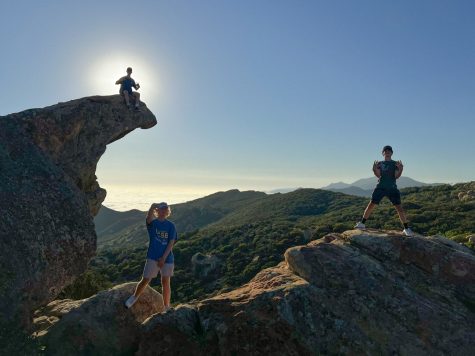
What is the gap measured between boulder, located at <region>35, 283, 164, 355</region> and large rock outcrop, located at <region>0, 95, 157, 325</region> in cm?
82

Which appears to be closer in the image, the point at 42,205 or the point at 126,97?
the point at 42,205

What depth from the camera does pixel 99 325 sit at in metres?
10.6

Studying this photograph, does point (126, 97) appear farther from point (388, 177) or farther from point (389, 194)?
point (389, 194)

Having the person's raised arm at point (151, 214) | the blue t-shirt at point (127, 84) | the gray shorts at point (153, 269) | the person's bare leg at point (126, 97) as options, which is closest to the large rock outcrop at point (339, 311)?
the gray shorts at point (153, 269)

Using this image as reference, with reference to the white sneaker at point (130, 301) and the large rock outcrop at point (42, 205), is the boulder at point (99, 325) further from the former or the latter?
the large rock outcrop at point (42, 205)

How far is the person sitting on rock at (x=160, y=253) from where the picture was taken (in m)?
11.2

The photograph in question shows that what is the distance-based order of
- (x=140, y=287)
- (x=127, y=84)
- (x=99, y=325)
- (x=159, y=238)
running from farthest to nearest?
(x=127, y=84), (x=140, y=287), (x=159, y=238), (x=99, y=325)

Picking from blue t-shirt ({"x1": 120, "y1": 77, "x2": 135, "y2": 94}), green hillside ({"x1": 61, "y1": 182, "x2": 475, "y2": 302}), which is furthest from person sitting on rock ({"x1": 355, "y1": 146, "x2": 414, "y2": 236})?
blue t-shirt ({"x1": 120, "y1": 77, "x2": 135, "y2": 94})

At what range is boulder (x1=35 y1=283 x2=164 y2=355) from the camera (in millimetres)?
9992

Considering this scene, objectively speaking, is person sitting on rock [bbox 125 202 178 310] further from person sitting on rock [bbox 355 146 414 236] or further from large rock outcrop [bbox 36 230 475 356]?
person sitting on rock [bbox 355 146 414 236]

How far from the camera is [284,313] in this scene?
9273 mm

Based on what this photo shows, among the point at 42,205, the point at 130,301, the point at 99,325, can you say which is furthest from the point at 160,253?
the point at 42,205

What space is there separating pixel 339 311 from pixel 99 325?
21.0 feet

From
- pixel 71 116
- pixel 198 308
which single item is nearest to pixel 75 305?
pixel 198 308
